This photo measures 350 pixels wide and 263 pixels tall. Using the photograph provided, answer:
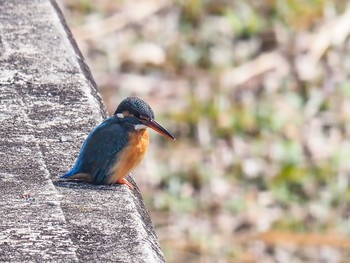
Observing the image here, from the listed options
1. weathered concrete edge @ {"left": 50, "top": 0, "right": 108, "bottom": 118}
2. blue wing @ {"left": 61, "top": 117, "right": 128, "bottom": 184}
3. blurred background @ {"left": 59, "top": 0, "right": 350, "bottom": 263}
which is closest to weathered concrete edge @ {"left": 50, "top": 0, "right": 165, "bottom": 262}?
weathered concrete edge @ {"left": 50, "top": 0, "right": 108, "bottom": 118}

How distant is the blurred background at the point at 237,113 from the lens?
557 cm

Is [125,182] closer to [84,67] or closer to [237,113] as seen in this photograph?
[84,67]

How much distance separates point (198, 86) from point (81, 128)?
331 centimetres

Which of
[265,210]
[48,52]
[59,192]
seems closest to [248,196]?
[265,210]

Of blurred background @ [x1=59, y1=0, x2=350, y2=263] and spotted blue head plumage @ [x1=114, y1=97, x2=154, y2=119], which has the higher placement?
blurred background @ [x1=59, y1=0, x2=350, y2=263]

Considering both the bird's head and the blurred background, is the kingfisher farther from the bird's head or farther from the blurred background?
the blurred background

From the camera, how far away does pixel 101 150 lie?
308 centimetres

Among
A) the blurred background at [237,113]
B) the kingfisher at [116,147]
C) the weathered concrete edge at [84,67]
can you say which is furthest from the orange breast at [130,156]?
the blurred background at [237,113]

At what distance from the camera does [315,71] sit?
22.7ft

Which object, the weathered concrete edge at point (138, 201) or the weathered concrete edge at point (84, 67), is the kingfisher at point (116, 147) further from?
the weathered concrete edge at point (84, 67)

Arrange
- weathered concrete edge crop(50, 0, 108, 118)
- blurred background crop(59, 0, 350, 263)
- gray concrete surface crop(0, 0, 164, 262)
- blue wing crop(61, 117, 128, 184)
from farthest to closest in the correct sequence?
blurred background crop(59, 0, 350, 263)
weathered concrete edge crop(50, 0, 108, 118)
blue wing crop(61, 117, 128, 184)
gray concrete surface crop(0, 0, 164, 262)

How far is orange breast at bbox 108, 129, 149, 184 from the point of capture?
10.0 ft

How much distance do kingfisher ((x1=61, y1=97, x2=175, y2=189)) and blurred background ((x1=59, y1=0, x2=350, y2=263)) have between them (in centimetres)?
224

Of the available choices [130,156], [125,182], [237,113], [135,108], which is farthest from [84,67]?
[237,113]
